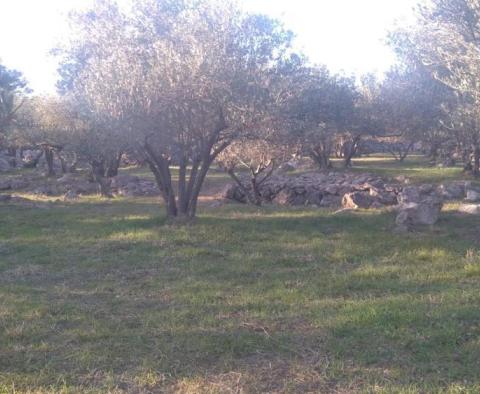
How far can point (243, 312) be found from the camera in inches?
264

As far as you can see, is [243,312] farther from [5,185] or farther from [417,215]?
[5,185]

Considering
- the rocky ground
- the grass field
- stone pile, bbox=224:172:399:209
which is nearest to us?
the grass field

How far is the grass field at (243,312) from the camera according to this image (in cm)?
490

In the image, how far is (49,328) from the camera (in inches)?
245

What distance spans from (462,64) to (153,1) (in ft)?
22.4

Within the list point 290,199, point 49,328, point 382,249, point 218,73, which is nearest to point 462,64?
point 382,249

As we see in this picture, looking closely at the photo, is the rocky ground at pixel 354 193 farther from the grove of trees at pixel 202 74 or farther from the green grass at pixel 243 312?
the green grass at pixel 243 312

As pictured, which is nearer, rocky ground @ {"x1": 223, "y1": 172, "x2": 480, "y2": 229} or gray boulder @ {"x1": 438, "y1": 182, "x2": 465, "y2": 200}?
rocky ground @ {"x1": 223, "y1": 172, "x2": 480, "y2": 229}

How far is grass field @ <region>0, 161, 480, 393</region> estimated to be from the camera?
4.90 m

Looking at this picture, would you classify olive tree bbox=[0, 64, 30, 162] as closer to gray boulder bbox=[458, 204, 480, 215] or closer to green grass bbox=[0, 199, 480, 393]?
green grass bbox=[0, 199, 480, 393]

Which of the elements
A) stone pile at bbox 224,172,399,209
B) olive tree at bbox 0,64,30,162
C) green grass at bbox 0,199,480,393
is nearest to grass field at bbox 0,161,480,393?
green grass at bbox 0,199,480,393

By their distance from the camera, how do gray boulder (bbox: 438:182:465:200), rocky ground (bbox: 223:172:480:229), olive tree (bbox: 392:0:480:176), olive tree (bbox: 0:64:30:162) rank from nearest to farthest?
olive tree (bbox: 392:0:480:176)
rocky ground (bbox: 223:172:480:229)
gray boulder (bbox: 438:182:465:200)
olive tree (bbox: 0:64:30:162)

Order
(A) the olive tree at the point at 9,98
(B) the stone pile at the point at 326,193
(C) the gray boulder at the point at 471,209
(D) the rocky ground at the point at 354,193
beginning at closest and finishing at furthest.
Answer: (C) the gray boulder at the point at 471,209
(D) the rocky ground at the point at 354,193
(B) the stone pile at the point at 326,193
(A) the olive tree at the point at 9,98

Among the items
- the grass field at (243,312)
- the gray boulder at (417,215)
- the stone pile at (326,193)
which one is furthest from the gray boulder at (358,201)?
the grass field at (243,312)
